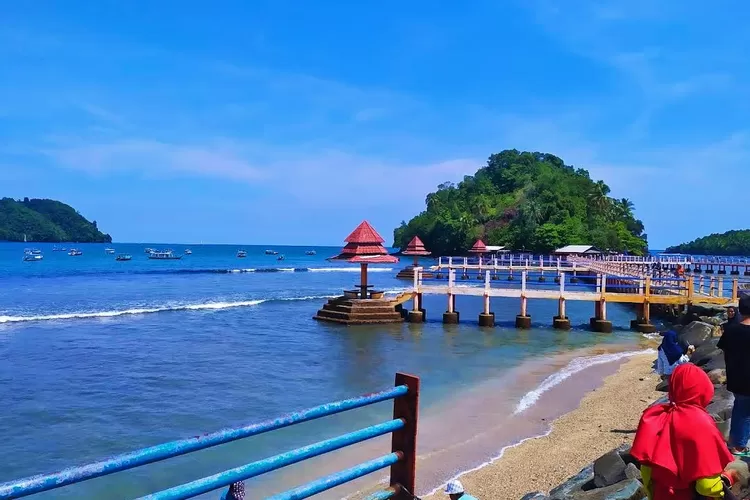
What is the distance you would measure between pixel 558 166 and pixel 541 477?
125201mm

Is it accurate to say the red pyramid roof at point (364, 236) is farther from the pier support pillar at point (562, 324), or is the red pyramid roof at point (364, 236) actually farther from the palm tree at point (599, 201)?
the palm tree at point (599, 201)

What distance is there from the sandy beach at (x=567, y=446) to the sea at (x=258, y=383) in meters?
0.41

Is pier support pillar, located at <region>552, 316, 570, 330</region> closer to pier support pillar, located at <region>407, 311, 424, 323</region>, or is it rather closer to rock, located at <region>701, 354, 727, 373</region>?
pier support pillar, located at <region>407, 311, 424, 323</region>

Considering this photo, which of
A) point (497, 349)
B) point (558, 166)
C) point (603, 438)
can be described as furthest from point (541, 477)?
point (558, 166)

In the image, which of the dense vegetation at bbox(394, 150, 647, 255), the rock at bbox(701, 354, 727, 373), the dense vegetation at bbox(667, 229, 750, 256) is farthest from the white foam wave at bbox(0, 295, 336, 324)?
the dense vegetation at bbox(667, 229, 750, 256)

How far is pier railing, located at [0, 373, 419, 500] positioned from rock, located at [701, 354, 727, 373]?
31.1 feet

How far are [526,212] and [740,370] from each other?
7127cm

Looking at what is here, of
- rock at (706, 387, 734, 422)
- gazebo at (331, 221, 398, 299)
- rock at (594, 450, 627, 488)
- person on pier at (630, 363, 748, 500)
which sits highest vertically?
gazebo at (331, 221, 398, 299)

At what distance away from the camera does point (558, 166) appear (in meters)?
126

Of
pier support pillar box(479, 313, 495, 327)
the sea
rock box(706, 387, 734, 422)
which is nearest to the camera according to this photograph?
rock box(706, 387, 734, 422)

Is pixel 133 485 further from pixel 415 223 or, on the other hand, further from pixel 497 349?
pixel 415 223

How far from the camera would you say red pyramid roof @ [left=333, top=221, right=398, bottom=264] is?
89.5 feet

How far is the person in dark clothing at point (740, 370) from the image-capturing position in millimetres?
5090

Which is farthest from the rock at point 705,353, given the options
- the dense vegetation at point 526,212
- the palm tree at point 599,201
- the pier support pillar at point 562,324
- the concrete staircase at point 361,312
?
the palm tree at point 599,201
